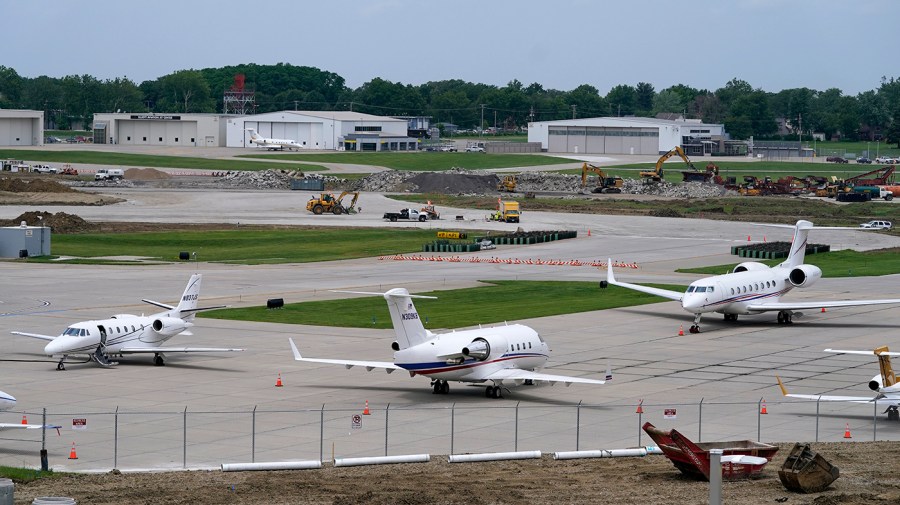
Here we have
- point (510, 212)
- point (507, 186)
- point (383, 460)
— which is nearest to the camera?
point (383, 460)

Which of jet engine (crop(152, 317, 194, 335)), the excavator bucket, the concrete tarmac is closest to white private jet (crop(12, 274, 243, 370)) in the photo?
jet engine (crop(152, 317, 194, 335))

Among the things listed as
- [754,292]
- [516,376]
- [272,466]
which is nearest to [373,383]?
[516,376]

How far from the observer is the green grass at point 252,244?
10550 centimetres

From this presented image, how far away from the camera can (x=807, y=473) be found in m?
33.3

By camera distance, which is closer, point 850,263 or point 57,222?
point 850,263

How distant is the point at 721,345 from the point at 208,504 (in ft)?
123

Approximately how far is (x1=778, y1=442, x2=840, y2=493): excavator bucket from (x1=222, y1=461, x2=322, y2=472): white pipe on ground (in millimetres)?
12966

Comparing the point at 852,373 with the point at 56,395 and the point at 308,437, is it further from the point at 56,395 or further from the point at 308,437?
the point at 56,395

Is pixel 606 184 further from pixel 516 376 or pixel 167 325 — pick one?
pixel 516 376

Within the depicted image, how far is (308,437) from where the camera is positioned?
42.2 m

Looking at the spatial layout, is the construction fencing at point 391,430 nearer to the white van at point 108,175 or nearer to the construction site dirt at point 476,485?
the construction site dirt at point 476,485

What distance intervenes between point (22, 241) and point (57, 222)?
1823 cm

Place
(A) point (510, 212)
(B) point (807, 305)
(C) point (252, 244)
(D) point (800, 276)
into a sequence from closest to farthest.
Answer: (B) point (807, 305) → (D) point (800, 276) → (C) point (252, 244) → (A) point (510, 212)

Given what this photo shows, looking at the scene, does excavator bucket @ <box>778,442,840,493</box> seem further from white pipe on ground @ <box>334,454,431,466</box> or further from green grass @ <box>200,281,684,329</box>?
green grass @ <box>200,281,684,329</box>
